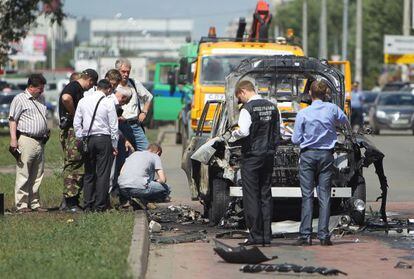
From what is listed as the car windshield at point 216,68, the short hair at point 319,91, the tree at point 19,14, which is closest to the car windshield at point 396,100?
the tree at point 19,14

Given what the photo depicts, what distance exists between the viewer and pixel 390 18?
89.9 metres

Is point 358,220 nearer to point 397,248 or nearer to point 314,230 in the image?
point 314,230

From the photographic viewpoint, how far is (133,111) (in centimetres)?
1759

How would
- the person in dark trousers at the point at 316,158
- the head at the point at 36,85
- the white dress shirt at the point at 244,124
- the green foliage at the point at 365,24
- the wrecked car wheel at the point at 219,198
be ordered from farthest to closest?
1. the green foliage at the point at 365,24
2. the head at the point at 36,85
3. the wrecked car wheel at the point at 219,198
4. the person in dark trousers at the point at 316,158
5. the white dress shirt at the point at 244,124

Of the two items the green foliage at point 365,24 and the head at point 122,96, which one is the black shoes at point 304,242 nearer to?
the head at point 122,96

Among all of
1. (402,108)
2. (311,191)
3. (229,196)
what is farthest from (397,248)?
(402,108)

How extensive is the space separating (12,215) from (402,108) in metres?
30.2

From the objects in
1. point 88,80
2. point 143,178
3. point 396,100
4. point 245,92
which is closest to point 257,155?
point 245,92

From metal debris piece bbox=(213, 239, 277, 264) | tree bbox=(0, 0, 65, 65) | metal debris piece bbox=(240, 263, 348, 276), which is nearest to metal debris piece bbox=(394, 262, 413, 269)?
metal debris piece bbox=(240, 263, 348, 276)

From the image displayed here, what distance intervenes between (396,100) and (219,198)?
31.4m

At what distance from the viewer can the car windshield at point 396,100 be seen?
149 feet

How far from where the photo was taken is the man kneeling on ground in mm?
16203

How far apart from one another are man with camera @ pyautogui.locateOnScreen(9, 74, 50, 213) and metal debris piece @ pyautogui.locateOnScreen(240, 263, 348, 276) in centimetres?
529

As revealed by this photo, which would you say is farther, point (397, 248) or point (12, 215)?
point (12, 215)
